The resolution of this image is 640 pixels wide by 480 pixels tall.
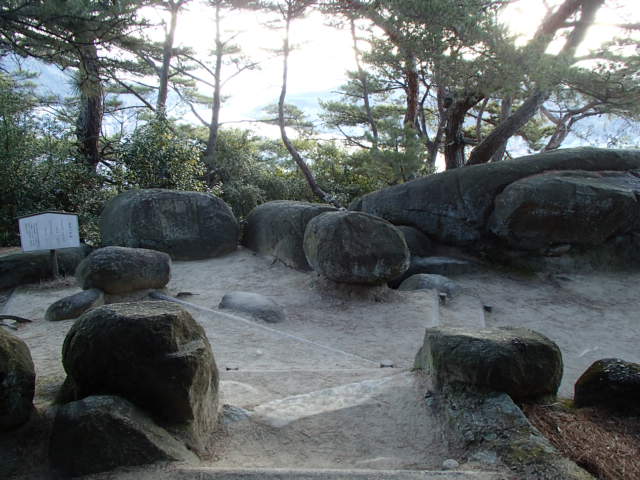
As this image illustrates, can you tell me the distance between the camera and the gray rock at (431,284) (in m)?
7.22

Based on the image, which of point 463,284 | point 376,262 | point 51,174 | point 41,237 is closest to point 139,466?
point 376,262

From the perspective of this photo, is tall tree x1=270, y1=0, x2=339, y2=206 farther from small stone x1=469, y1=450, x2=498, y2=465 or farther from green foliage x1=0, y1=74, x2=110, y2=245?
small stone x1=469, y1=450, x2=498, y2=465

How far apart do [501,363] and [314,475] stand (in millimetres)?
1244

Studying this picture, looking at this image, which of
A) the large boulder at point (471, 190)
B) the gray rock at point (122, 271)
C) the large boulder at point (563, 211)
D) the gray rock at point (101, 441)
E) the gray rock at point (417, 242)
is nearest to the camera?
the gray rock at point (101, 441)

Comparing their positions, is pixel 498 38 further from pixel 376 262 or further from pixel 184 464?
pixel 184 464

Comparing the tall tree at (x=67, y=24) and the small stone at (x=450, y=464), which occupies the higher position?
the tall tree at (x=67, y=24)

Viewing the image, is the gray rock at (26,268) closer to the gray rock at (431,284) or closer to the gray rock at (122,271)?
the gray rock at (122,271)

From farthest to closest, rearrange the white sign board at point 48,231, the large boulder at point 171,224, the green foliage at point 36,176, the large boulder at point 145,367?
1. the green foliage at point 36,176
2. the large boulder at point 171,224
3. the white sign board at point 48,231
4. the large boulder at point 145,367

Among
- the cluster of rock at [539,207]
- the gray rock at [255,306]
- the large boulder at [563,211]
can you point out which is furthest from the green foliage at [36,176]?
the large boulder at [563,211]

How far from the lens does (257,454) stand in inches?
94.6

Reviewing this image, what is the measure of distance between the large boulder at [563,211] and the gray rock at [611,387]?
5337mm

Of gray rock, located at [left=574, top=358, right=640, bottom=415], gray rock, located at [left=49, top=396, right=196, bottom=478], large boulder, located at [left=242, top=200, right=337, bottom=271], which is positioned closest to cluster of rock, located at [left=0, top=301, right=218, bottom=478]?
gray rock, located at [left=49, top=396, right=196, bottom=478]

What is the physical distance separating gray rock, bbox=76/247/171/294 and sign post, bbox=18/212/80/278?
1.12 m

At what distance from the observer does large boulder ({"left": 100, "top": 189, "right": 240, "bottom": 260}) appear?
854 cm
